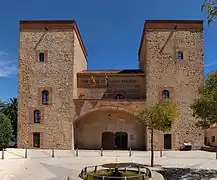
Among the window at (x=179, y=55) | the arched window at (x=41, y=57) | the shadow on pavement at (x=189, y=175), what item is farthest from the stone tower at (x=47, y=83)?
the shadow on pavement at (x=189, y=175)

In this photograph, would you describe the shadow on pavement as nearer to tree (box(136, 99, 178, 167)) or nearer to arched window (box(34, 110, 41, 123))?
tree (box(136, 99, 178, 167))

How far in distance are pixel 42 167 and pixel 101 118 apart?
50.8ft

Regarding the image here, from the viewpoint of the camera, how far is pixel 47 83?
32312 mm

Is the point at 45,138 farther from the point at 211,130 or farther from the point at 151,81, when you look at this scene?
the point at 211,130

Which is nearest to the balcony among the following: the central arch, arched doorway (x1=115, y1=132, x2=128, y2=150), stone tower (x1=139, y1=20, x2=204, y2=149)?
the central arch

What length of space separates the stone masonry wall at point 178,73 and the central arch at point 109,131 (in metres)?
3.11

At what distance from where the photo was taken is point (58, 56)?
32.6m

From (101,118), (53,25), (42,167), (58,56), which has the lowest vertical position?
(42,167)

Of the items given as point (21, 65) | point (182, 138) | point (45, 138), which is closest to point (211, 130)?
point (182, 138)

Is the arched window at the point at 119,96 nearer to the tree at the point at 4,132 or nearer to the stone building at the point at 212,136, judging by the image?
the tree at the point at 4,132

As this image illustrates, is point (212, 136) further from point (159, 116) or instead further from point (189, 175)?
point (189, 175)

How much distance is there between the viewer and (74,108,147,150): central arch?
111 feet

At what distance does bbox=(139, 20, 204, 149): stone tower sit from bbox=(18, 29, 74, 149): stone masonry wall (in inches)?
349

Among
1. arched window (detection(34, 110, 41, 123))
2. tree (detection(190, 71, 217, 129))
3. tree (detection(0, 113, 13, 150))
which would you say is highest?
tree (detection(190, 71, 217, 129))
